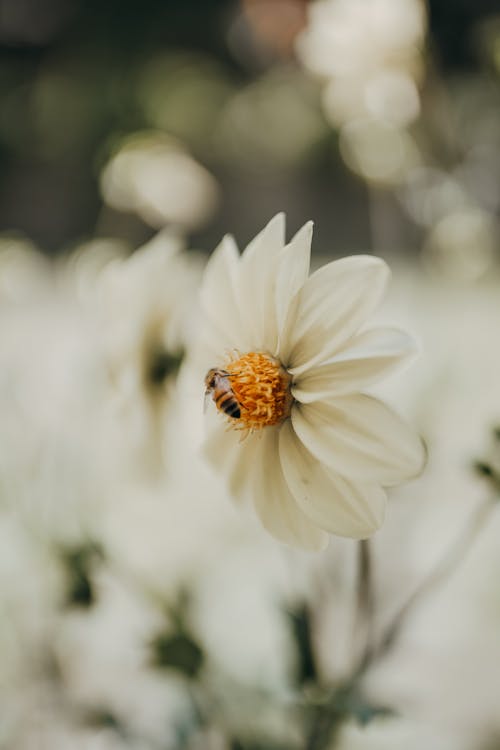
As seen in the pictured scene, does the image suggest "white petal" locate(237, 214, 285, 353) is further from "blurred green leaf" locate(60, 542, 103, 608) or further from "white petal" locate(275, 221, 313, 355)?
"blurred green leaf" locate(60, 542, 103, 608)

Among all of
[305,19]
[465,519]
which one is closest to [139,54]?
[305,19]

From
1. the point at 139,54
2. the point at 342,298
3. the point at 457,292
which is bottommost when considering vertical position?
the point at 457,292

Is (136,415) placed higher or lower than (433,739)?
higher

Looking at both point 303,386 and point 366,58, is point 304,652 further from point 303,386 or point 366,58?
point 366,58

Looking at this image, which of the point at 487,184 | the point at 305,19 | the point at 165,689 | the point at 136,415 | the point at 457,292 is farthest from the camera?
the point at 457,292

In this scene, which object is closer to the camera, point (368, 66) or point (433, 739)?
point (433, 739)

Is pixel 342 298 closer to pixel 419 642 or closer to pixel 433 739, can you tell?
pixel 433 739

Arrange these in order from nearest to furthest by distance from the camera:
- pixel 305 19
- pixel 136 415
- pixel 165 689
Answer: pixel 136 415 < pixel 165 689 < pixel 305 19
